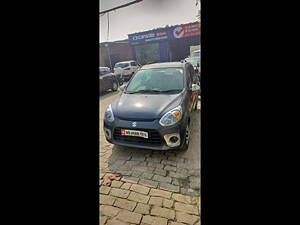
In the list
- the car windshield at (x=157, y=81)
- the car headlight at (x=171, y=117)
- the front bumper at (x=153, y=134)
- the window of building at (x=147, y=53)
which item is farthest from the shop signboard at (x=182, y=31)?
the front bumper at (x=153, y=134)

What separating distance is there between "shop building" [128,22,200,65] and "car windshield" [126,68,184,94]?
14.7 m

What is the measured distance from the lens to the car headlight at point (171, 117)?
2.72 meters

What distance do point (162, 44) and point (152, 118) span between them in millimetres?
17267

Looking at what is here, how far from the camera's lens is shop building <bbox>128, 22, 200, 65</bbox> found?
57.6 ft

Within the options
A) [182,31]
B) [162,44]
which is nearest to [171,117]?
[182,31]

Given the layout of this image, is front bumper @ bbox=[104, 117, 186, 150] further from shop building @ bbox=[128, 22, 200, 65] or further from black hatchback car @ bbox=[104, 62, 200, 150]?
shop building @ bbox=[128, 22, 200, 65]

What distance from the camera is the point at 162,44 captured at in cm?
1845

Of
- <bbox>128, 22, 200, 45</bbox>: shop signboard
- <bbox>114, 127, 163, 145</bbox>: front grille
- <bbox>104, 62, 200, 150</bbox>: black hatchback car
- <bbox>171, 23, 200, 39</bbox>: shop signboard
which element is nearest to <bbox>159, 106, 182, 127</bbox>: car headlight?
<bbox>104, 62, 200, 150</bbox>: black hatchback car

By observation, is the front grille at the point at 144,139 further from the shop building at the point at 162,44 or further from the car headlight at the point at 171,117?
the shop building at the point at 162,44

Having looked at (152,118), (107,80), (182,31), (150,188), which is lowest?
(150,188)

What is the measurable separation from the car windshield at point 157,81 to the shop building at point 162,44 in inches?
579

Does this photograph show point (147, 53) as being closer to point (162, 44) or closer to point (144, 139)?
point (162, 44)
